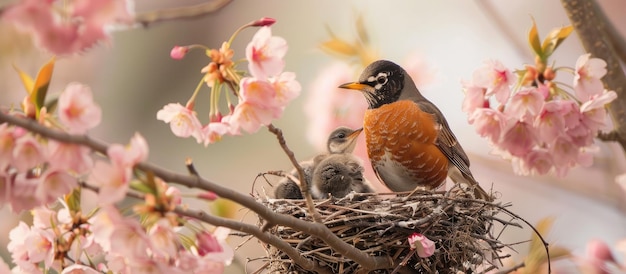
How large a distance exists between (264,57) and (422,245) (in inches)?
27.9

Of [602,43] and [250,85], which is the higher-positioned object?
[250,85]

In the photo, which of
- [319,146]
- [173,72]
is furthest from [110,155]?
[173,72]

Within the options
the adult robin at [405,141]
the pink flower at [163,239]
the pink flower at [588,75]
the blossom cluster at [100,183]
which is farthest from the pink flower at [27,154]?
the pink flower at [588,75]

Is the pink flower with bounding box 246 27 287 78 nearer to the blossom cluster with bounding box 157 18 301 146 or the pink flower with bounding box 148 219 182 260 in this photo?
the blossom cluster with bounding box 157 18 301 146

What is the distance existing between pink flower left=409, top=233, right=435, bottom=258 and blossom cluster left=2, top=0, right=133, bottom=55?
1152 mm

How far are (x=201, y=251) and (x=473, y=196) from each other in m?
1.25

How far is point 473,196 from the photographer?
2.81 m

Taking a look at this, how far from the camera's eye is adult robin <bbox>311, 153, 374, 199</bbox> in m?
2.93

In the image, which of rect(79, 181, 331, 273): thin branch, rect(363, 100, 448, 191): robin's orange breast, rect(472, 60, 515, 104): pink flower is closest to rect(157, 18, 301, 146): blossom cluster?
rect(79, 181, 331, 273): thin branch

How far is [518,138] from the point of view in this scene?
273 centimetres

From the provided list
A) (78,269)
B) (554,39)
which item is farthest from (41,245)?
(554,39)

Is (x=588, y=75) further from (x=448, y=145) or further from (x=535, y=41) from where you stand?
(x=448, y=145)

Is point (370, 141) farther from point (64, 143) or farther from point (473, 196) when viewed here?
point (64, 143)

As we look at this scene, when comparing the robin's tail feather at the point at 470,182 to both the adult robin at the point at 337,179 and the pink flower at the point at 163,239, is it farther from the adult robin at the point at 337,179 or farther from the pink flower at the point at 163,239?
the pink flower at the point at 163,239
